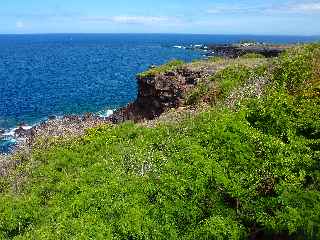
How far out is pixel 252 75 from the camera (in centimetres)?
2997

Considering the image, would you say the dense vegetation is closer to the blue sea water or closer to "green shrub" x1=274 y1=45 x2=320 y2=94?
"green shrub" x1=274 y1=45 x2=320 y2=94

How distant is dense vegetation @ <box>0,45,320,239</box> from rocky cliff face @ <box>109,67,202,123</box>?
16075 millimetres

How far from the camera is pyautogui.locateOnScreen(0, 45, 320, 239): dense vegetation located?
17172mm

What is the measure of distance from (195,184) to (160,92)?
25.2 m

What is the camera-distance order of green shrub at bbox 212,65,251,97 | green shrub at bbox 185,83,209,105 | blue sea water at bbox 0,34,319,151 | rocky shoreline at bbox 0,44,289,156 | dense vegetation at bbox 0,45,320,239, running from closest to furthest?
1. dense vegetation at bbox 0,45,320,239
2. green shrub at bbox 212,65,251,97
3. green shrub at bbox 185,83,209,105
4. rocky shoreline at bbox 0,44,289,156
5. blue sea water at bbox 0,34,319,151

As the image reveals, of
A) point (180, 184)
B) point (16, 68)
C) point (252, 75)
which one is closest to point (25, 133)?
point (252, 75)

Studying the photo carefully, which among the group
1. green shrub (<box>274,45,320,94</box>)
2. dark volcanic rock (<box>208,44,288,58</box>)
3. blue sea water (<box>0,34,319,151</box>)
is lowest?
blue sea water (<box>0,34,319,151</box>)

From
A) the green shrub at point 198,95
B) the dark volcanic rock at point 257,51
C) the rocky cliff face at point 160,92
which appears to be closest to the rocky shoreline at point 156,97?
the rocky cliff face at point 160,92

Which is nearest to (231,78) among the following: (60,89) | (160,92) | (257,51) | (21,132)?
(160,92)

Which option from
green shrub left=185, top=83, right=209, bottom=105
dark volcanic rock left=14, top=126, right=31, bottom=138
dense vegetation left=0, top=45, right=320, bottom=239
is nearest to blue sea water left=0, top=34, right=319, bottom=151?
dark volcanic rock left=14, top=126, right=31, bottom=138

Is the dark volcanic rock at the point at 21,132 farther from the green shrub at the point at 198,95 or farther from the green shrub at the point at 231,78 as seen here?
the green shrub at the point at 231,78

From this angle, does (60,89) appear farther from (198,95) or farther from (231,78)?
(231,78)

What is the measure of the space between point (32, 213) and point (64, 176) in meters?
3.07

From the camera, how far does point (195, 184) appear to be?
727 inches
